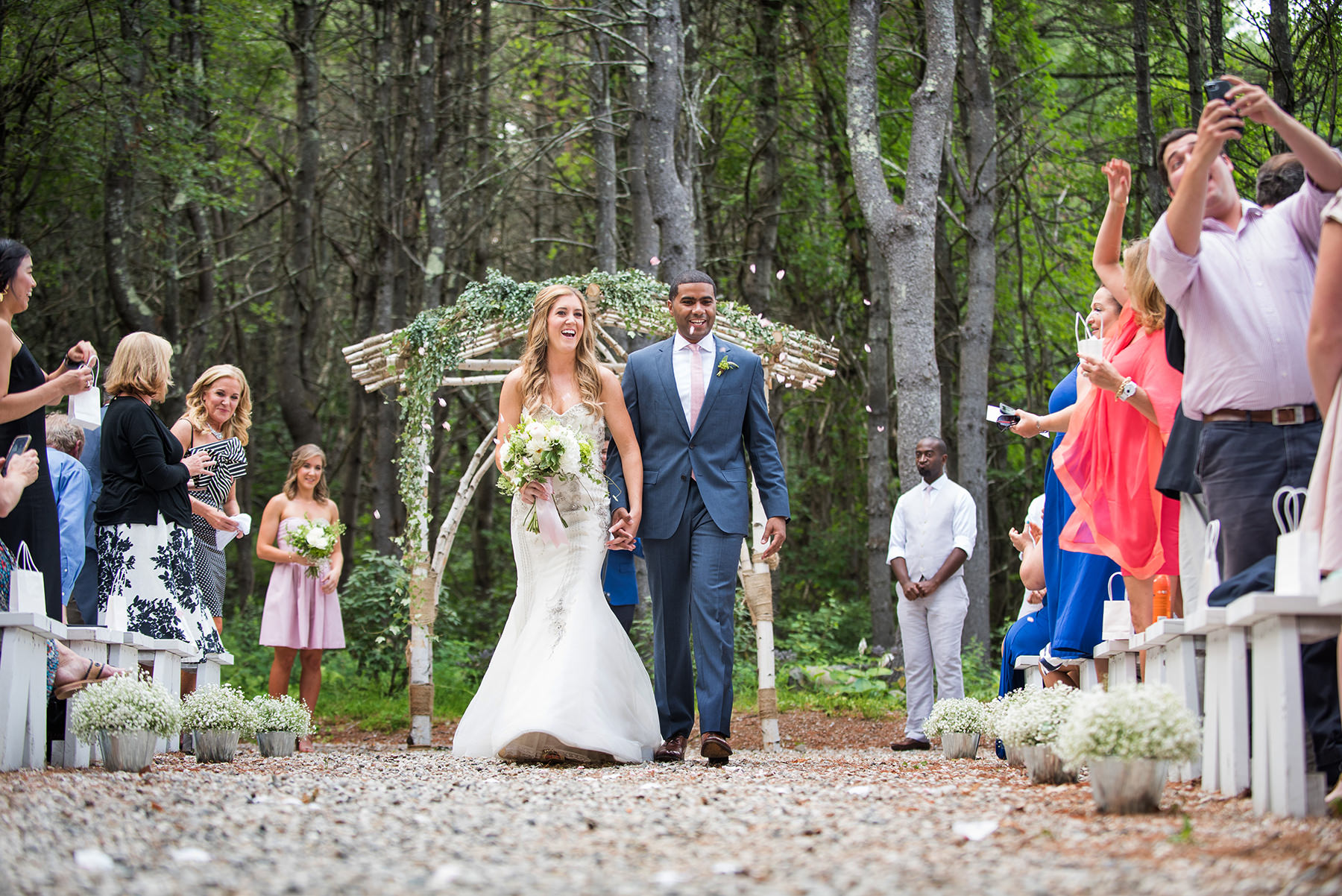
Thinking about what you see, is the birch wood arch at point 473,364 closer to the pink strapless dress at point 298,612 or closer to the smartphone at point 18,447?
the pink strapless dress at point 298,612

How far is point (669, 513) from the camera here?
227 inches

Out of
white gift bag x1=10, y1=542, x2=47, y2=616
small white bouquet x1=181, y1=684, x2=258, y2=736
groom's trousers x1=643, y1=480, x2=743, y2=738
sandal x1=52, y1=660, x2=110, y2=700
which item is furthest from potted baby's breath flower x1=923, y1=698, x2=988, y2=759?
white gift bag x1=10, y1=542, x2=47, y2=616

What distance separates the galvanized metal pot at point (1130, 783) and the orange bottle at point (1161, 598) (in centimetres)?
179

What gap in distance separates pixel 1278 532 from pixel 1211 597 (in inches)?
12.0

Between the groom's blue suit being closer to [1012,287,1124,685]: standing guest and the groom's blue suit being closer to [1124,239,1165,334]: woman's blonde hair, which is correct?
→ [1012,287,1124,685]: standing guest

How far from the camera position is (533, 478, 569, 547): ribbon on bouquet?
5984 millimetres

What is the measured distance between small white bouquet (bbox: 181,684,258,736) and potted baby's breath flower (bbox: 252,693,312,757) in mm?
385

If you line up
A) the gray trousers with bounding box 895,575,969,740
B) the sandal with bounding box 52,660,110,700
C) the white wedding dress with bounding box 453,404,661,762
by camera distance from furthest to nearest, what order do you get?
the gray trousers with bounding box 895,575,969,740 → the white wedding dress with bounding box 453,404,661,762 → the sandal with bounding box 52,660,110,700

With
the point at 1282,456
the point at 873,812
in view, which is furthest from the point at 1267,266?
the point at 873,812

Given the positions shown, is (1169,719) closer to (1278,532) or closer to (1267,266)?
(1278,532)

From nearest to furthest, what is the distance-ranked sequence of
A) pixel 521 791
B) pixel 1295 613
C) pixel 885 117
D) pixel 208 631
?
pixel 1295 613 < pixel 521 791 < pixel 208 631 < pixel 885 117

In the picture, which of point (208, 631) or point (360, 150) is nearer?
point (208, 631)

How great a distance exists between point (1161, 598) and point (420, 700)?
535 centimetres

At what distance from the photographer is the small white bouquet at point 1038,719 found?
4.36 m
